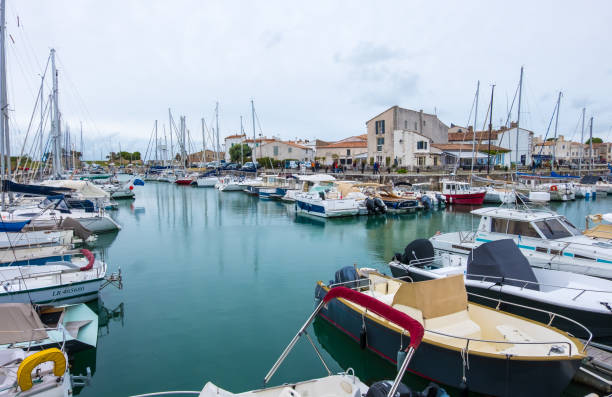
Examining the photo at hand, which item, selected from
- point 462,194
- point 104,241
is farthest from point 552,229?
point 462,194

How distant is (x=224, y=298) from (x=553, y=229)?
12.1 meters

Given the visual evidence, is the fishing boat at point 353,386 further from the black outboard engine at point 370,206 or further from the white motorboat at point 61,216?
the black outboard engine at point 370,206

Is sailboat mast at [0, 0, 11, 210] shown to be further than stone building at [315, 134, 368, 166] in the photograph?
No

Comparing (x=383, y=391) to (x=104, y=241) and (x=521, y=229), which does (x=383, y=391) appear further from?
(x=104, y=241)

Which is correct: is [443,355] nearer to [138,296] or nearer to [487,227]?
[487,227]

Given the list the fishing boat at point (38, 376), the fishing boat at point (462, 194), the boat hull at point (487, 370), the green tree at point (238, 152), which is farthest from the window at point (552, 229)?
the green tree at point (238, 152)

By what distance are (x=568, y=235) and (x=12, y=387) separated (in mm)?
15927

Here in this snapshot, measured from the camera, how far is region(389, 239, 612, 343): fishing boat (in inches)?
318

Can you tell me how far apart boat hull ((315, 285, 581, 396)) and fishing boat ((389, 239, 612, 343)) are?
1819mm

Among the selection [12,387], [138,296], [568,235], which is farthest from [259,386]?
[568,235]

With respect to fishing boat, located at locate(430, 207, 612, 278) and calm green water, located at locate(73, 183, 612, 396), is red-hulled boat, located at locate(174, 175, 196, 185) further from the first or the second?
fishing boat, located at locate(430, 207, 612, 278)

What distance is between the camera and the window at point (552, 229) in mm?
12539

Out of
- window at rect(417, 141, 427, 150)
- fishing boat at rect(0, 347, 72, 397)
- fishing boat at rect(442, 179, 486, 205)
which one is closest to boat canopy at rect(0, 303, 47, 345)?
fishing boat at rect(0, 347, 72, 397)

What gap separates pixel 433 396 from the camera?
5508 millimetres
